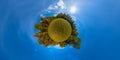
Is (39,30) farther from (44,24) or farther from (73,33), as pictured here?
(73,33)

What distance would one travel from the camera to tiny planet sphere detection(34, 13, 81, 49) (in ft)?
33.8

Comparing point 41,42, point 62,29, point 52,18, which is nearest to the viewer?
point 62,29

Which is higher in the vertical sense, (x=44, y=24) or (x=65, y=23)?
(x=44, y=24)

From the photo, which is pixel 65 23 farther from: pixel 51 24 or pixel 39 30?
pixel 39 30

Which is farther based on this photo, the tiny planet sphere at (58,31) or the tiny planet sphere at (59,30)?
the tiny planet sphere at (58,31)

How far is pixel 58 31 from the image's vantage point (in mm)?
10172

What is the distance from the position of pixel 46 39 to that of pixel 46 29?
560 millimetres

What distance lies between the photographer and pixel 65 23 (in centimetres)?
1045

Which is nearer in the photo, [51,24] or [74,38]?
[51,24]

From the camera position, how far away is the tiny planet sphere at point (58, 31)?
10.3 metres

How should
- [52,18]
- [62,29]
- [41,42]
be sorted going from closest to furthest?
[62,29]
[52,18]
[41,42]

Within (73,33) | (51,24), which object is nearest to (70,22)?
(73,33)

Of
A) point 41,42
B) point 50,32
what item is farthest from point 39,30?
point 50,32

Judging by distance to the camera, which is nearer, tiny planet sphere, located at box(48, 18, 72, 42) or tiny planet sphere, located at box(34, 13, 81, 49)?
tiny planet sphere, located at box(48, 18, 72, 42)
